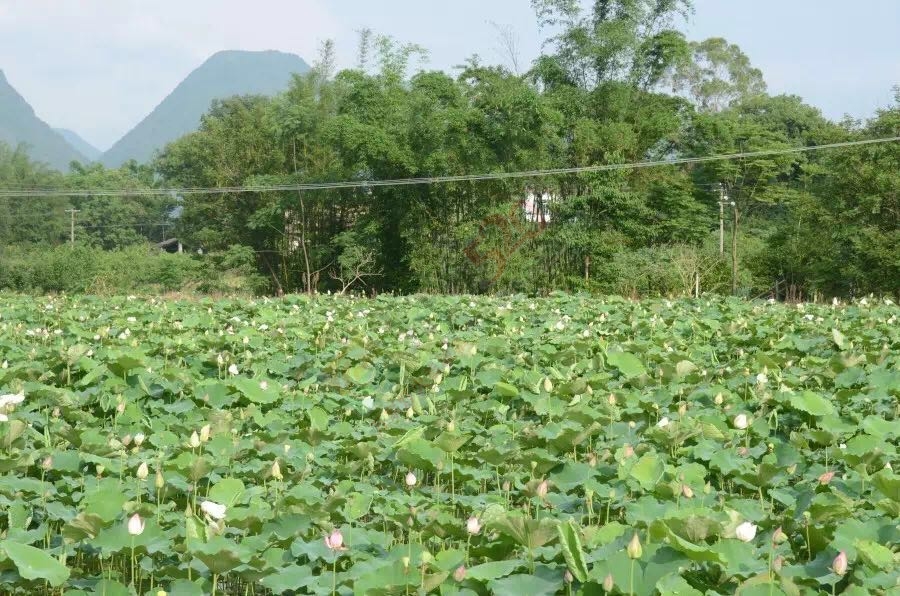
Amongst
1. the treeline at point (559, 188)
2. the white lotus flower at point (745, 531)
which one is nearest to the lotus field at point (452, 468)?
the white lotus flower at point (745, 531)

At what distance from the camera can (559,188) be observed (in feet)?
68.4

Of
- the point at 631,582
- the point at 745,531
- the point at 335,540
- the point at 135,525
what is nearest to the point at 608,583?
the point at 631,582

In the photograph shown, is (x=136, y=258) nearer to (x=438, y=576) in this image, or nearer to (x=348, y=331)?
(x=348, y=331)

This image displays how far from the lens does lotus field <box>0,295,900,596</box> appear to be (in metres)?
1.91

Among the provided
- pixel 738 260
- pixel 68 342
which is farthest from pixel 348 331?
pixel 738 260

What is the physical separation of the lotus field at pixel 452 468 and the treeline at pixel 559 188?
13.3 m

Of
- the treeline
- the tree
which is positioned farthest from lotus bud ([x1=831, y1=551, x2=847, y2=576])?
the tree

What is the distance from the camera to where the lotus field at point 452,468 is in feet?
6.27

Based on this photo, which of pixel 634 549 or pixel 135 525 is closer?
pixel 634 549

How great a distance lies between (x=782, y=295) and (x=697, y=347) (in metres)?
15.8

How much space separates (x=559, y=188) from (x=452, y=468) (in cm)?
1838

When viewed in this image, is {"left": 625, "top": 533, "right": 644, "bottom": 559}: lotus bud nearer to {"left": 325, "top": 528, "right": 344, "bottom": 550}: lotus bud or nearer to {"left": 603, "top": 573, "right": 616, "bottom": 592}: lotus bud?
{"left": 603, "top": 573, "right": 616, "bottom": 592}: lotus bud

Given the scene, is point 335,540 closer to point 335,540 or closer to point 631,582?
point 335,540

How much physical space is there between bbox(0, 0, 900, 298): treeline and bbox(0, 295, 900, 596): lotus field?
1330cm
